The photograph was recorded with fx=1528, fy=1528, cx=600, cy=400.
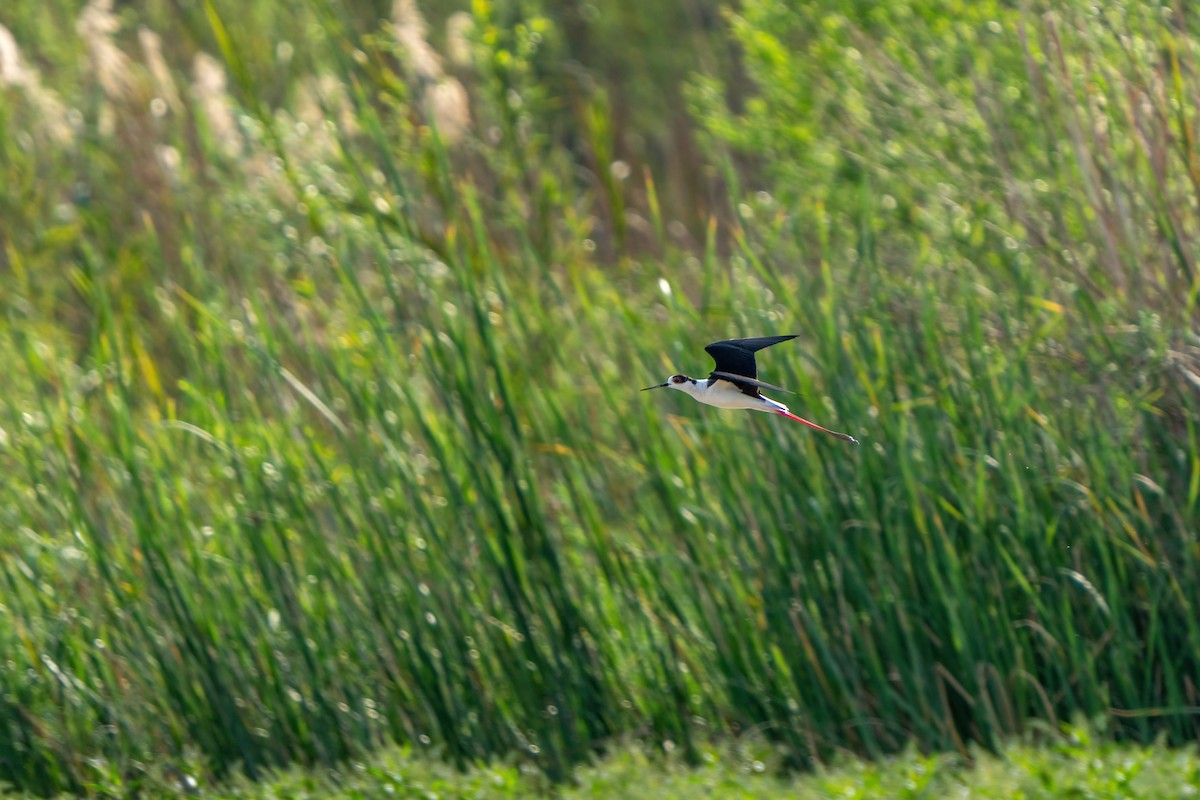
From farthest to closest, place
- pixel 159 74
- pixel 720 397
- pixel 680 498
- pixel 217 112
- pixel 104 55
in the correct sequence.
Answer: pixel 104 55 → pixel 217 112 → pixel 159 74 → pixel 680 498 → pixel 720 397

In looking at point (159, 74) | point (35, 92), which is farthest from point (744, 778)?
point (35, 92)

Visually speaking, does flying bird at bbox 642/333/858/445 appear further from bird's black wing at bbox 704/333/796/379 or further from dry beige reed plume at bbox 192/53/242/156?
dry beige reed plume at bbox 192/53/242/156

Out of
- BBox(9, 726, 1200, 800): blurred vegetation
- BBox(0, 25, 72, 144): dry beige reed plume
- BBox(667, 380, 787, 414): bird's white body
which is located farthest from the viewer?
BBox(0, 25, 72, 144): dry beige reed plume

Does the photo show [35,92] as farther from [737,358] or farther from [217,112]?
[737,358]

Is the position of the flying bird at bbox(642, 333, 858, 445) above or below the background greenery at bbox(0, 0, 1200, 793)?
above

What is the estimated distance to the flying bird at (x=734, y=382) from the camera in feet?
5.41

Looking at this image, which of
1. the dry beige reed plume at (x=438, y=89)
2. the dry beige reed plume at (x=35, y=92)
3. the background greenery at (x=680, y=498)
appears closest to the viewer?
the background greenery at (x=680, y=498)

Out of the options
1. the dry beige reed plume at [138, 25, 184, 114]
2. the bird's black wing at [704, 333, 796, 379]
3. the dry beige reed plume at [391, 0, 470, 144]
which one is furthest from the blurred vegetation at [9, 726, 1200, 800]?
the dry beige reed plume at [138, 25, 184, 114]

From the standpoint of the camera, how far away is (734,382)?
171 cm

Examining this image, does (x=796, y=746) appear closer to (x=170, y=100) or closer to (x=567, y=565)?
(x=567, y=565)

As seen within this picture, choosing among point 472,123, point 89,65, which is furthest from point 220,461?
point 89,65

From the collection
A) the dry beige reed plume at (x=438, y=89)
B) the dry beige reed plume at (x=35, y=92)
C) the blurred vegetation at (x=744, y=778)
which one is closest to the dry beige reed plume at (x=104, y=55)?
the dry beige reed plume at (x=35, y=92)

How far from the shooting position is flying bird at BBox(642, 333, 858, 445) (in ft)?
5.41

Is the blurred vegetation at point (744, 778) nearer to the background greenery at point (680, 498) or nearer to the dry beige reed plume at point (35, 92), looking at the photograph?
the background greenery at point (680, 498)
